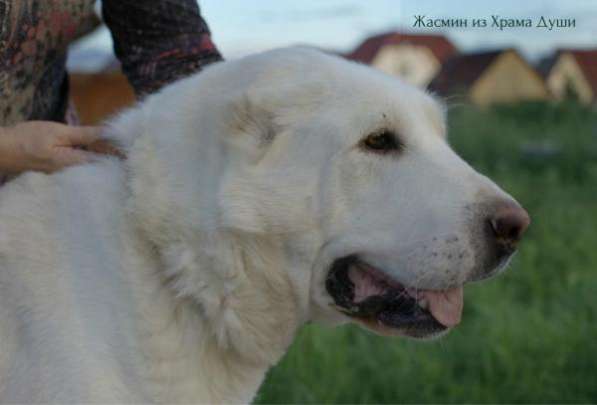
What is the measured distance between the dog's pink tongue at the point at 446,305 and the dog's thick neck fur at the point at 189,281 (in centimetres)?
39

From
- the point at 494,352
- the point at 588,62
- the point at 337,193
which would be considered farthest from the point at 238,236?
the point at 588,62

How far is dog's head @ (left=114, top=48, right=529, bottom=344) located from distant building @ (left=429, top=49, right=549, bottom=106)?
2555cm

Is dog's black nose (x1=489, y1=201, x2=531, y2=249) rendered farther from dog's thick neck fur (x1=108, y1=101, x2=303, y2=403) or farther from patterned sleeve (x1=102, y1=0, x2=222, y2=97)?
patterned sleeve (x1=102, y1=0, x2=222, y2=97)

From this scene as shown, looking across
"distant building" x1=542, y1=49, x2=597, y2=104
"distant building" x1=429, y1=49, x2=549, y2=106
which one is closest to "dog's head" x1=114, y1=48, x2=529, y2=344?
"distant building" x1=542, y1=49, x2=597, y2=104

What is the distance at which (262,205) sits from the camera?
2.35 metres

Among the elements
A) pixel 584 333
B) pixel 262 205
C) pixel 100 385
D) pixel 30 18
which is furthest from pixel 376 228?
pixel 584 333

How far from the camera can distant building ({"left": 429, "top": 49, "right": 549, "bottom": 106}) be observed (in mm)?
30812

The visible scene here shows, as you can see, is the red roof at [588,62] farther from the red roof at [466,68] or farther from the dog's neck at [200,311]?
the dog's neck at [200,311]

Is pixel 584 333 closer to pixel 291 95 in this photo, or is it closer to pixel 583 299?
pixel 583 299

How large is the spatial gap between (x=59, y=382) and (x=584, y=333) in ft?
11.8

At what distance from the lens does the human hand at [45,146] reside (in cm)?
256

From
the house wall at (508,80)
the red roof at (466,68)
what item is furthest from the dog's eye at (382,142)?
the house wall at (508,80)

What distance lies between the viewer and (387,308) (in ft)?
7.96

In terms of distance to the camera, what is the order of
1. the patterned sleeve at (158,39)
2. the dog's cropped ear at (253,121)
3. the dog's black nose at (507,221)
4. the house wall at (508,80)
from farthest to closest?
1. the house wall at (508,80)
2. the patterned sleeve at (158,39)
3. the dog's cropped ear at (253,121)
4. the dog's black nose at (507,221)
